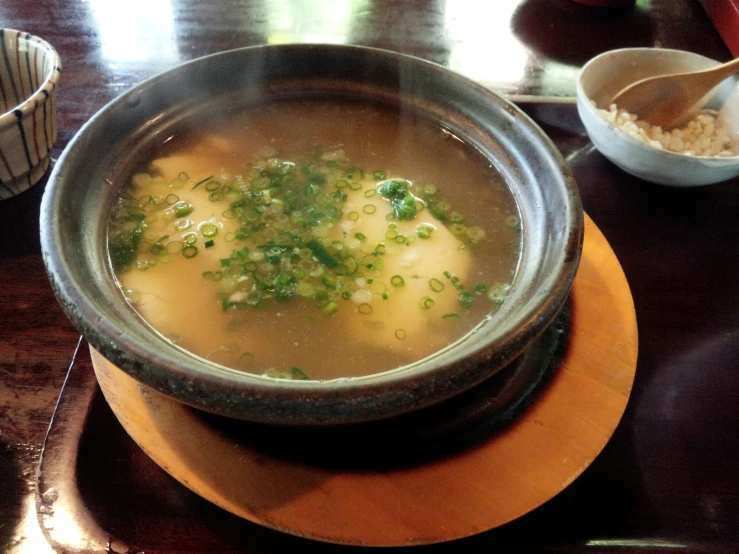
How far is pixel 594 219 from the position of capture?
2.00 m

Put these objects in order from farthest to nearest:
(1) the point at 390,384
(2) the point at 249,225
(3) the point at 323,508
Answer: (2) the point at 249,225 → (3) the point at 323,508 → (1) the point at 390,384

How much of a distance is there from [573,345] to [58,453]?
53.1 inches

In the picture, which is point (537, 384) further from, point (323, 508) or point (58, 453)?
point (58, 453)

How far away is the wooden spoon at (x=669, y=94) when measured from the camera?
2.15 meters

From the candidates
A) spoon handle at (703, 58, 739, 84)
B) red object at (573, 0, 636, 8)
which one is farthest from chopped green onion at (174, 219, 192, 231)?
red object at (573, 0, 636, 8)

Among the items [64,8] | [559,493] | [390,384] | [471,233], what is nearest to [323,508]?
[390,384]

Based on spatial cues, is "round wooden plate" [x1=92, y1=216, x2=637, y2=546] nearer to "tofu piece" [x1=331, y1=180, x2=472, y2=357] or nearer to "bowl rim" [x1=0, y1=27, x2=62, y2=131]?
"tofu piece" [x1=331, y1=180, x2=472, y2=357]

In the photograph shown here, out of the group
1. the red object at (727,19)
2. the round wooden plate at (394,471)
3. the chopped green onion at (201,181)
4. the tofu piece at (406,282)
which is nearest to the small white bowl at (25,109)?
the chopped green onion at (201,181)

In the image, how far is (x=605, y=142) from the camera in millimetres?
2033

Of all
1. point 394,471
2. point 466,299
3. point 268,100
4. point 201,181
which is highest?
point 268,100

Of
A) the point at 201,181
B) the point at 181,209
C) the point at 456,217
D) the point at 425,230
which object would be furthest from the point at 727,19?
the point at 181,209

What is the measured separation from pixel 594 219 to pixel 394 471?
4.25 ft

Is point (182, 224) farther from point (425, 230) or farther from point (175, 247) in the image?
point (425, 230)

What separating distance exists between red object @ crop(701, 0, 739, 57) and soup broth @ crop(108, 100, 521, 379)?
2169 millimetres
